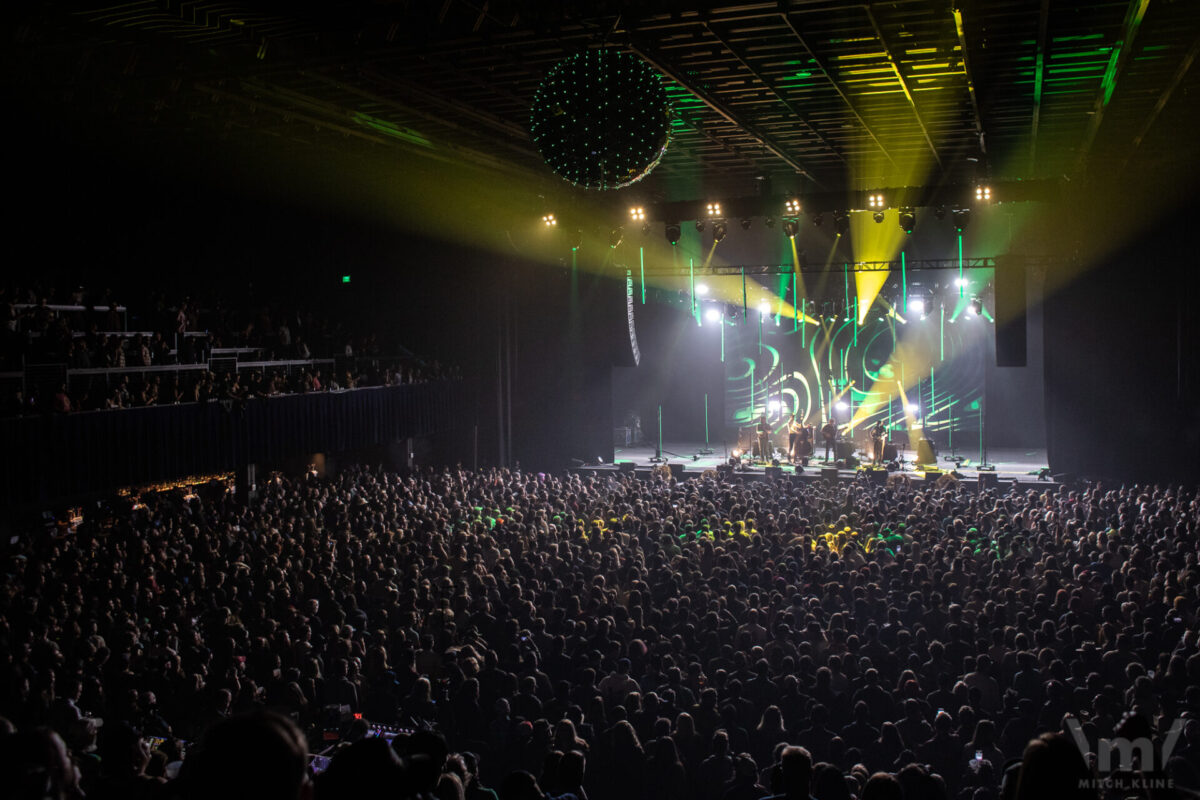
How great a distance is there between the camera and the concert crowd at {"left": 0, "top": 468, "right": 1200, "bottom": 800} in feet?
13.8

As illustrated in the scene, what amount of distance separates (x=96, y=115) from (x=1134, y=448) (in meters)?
21.4

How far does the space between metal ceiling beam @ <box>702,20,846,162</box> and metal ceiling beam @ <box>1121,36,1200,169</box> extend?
4963mm

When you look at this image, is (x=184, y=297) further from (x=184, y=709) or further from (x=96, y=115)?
(x=184, y=709)

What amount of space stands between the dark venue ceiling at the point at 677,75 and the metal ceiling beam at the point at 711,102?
54 mm

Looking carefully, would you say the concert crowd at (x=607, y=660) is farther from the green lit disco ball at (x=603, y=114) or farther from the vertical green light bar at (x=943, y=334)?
the vertical green light bar at (x=943, y=334)

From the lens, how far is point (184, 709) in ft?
23.9

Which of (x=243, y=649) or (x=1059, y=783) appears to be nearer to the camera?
(x=1059, y=783)

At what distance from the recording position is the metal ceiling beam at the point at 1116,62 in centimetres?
933

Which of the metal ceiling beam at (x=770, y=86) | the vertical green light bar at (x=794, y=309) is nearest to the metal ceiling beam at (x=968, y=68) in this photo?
the metal ceiling beam at (x=770, y=86)

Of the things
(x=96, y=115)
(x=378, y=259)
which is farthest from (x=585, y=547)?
(x=378, y=259)

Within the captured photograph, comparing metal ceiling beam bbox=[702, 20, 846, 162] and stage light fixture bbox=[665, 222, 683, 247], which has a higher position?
metal ceiling beam bbox=[702, 20, 846, 162]

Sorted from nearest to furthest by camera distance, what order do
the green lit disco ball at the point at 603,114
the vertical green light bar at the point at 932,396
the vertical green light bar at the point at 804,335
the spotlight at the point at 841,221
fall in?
the green lit disco ball at the point at 603,114, the spotlight at the point at 841,221, the vertical green light bar at the point at 932,396, the vertical green light bar at the point at 804,335

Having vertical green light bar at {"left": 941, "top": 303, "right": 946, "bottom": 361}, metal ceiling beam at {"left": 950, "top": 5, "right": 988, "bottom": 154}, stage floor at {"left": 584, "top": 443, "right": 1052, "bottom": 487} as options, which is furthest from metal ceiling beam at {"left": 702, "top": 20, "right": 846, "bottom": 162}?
vertical green light bar at {"left": 941, "top": 303, "right": 946, "bottom": 361}

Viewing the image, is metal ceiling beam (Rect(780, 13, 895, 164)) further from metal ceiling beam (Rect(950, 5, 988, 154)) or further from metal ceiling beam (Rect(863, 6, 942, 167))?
metal ceiling beam (Rect(950, 5, 988, 154))
